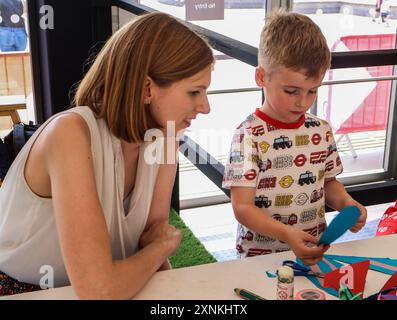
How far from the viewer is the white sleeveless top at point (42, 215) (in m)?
1.20

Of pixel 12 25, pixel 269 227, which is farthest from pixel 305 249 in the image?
pixel 12 25

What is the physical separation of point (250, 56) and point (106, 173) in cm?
61

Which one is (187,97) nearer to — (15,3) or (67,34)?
(67,34)

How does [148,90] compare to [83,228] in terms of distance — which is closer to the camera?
[83,228]

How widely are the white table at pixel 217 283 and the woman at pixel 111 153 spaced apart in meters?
0.04

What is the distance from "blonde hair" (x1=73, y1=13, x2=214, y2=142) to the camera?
1.18 meters

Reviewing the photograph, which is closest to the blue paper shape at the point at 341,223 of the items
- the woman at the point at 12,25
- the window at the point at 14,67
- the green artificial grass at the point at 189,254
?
the green artificial grass at the point at 189,254

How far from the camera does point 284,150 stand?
4.99 feet

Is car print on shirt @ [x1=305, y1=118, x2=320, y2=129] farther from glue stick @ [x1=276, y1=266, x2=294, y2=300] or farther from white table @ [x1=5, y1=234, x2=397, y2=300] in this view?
glue stick @ [x1=276, y1=266, x2=294, y2=300]

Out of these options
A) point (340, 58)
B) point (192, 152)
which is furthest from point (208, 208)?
point (340, 58)

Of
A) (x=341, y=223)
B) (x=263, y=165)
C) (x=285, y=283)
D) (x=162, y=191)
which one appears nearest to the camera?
(x=285, y=283)

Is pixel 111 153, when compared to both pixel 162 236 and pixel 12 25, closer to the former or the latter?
pixel 162 236

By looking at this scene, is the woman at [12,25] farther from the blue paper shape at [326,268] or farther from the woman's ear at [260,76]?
the blue paper shape at [326,268]

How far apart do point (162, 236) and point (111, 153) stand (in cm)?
21
